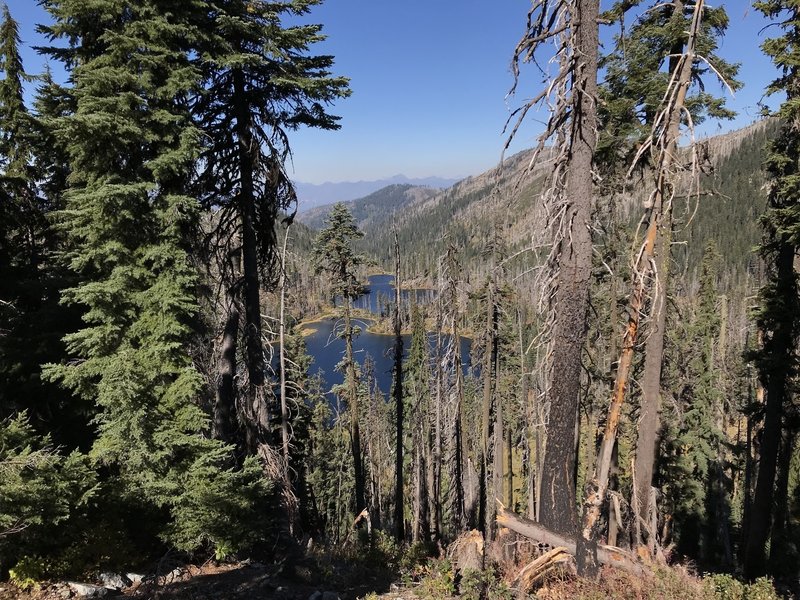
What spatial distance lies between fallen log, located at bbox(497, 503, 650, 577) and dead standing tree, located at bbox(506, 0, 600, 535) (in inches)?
7.1

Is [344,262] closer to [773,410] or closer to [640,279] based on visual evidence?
[640,279]

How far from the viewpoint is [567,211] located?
15.6 ft

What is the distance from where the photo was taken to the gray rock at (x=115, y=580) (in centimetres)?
695

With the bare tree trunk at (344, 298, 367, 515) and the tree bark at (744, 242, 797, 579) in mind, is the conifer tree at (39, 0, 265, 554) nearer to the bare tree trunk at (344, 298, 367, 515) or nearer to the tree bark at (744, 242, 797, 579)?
the bare tree trunk at (344, 298, 367, 515)

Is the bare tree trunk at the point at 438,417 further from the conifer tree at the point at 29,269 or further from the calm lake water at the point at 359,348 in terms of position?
the calm lake water at the point at 359,348

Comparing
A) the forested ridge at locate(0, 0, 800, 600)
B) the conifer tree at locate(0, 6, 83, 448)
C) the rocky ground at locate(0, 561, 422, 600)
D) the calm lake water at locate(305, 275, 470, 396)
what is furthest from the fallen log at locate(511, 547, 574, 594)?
the calm lake water at locate(305, 275, 470, 396)

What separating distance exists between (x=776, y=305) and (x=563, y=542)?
8.19 meters

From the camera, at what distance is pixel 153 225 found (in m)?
7.98

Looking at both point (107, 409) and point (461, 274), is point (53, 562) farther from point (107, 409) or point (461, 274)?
point (461, 274)

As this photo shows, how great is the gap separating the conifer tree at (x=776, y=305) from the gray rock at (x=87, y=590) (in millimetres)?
12342

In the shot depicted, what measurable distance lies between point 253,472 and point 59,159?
26.6ft

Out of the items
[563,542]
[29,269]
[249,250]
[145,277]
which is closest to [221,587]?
[145,277]

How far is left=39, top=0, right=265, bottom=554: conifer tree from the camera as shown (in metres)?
7.37

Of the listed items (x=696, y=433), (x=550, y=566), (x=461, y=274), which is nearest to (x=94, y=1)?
(x=550, y=566)
